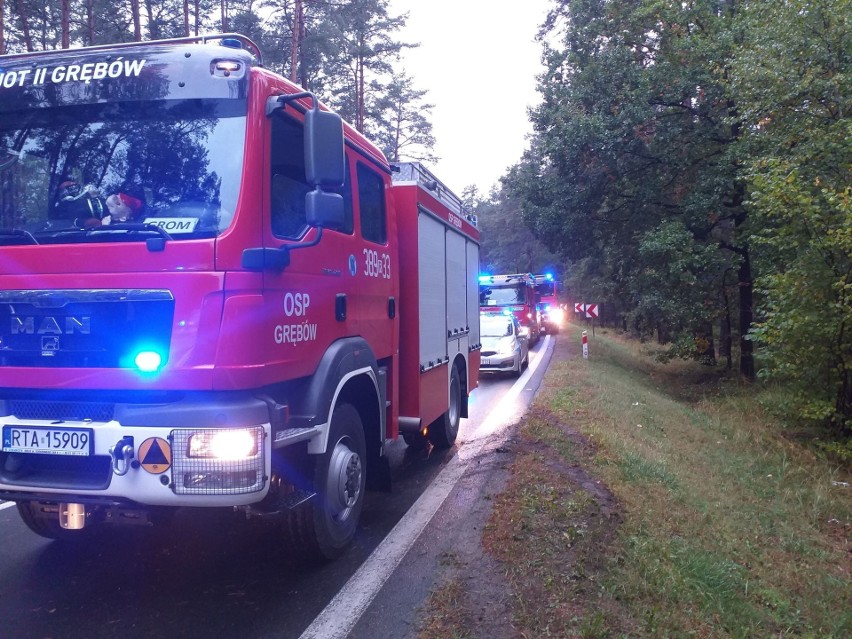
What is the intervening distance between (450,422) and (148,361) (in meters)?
5.57

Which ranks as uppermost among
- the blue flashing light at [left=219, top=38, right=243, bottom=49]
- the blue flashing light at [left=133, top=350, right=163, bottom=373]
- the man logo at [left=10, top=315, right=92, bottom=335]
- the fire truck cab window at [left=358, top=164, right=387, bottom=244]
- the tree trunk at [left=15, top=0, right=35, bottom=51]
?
the tree trunk at [left=15, top=0, right=35, bottom=51]

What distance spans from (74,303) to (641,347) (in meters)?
31.0

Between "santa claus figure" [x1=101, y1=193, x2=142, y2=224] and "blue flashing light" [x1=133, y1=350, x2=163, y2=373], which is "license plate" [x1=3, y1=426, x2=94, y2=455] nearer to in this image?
"blue flashing light" [x1=133, y1=350, x2=163, y2=373]

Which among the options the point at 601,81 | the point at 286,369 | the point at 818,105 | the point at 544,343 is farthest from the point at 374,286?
the point at 544,343

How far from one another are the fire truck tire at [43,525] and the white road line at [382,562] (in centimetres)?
209

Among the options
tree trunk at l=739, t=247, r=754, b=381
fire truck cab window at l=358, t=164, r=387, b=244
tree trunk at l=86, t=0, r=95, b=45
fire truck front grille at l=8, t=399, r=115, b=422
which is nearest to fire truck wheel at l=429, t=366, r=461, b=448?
fire truck cab window at l=358, t=164, r=387, b=244

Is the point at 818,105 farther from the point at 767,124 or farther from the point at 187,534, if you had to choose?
the point at 187,534

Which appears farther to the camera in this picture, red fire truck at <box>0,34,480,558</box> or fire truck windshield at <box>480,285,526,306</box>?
fire truck windshield at <box>480,285,526,306</box>

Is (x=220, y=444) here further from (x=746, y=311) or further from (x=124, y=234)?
(x=746, y=311)

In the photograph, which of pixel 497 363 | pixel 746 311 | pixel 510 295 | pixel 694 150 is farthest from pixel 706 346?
pixel 510 295

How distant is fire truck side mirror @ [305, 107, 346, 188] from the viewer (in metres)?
3.97

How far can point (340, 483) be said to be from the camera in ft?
15.9

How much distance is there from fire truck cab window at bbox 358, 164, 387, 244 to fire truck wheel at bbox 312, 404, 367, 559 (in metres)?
1.55

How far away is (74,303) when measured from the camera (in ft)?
12.4
